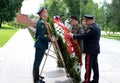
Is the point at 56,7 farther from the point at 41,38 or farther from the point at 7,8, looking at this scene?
the point at 41,38

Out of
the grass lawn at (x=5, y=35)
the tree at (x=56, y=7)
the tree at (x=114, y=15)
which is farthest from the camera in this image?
the tree at (x=56, y=7)

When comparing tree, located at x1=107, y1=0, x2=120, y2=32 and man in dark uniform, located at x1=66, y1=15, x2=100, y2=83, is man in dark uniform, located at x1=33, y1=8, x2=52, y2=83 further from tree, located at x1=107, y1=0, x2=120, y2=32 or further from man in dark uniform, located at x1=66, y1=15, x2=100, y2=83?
tree, located at x1=107, y1=0, x2=120, y2=32

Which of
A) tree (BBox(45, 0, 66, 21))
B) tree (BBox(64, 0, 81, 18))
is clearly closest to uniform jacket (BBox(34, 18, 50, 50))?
tree (BBox(64, 0, 81, 18))

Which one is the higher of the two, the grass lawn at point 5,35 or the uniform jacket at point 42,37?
the uniform jacket at point 42,37

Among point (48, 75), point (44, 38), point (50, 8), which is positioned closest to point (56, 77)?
point (48, 75)

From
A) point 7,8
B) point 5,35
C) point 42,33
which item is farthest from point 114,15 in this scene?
point 42,33

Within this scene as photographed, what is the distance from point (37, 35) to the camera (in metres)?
9.19

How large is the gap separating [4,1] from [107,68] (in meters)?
65.7

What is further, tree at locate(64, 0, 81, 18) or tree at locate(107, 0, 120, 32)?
tree at locate(64, 0, 81, 18)

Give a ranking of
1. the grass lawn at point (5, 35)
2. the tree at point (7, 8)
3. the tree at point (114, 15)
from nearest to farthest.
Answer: the grass lawn at point (5, 35), the tree at point (114, 15), the tree at point (7, 8)

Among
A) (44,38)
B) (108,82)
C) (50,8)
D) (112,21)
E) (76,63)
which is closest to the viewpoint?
(44,38)

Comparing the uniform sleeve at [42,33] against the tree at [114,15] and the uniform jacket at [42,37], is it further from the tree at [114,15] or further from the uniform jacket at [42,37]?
the tree at [114,15]

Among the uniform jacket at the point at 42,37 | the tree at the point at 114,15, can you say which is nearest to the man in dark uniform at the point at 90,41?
the uniform jacket at the point at 42,37

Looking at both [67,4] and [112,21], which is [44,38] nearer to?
[112,21]
